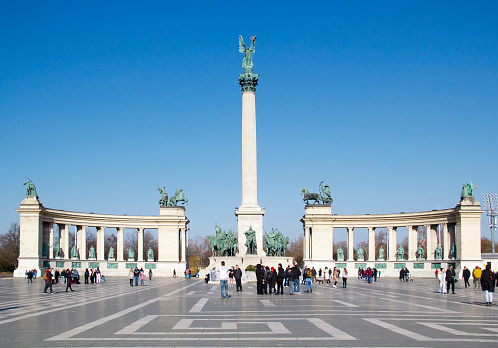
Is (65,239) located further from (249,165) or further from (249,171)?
(249,165)

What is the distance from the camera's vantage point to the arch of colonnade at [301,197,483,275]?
3243 inches

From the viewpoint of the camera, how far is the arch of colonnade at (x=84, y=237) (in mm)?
80375

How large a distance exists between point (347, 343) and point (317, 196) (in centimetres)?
8235

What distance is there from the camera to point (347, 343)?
15062 millimetres

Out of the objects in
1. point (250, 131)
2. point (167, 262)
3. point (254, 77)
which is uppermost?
point (254, 77)

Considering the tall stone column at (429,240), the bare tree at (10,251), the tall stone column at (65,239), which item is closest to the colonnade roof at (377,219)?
the tall stone column at (429,240)

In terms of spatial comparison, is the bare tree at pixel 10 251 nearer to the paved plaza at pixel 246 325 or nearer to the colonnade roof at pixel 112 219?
the colonnade roof at pixel 112 219

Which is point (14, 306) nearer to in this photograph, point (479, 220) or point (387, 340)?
point (387, 340)

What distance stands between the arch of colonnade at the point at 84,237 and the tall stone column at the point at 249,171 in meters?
29.4

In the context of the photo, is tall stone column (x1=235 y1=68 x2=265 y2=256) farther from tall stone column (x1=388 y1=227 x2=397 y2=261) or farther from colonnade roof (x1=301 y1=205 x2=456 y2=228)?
tall stone column (x1=388 y1=227 x2=397 y2=261)

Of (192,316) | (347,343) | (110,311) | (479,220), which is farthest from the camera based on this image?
(479,220)

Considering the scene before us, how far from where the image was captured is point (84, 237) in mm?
93125

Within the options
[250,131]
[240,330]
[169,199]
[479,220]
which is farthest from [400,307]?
[169,199]

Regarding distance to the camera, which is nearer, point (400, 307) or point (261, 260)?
point (400, 307)
